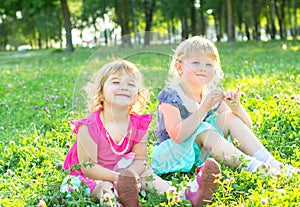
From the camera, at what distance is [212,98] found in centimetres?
347

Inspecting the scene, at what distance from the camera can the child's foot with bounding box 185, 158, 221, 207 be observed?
292 centimetres

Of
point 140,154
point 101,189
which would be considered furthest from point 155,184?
point 101,189

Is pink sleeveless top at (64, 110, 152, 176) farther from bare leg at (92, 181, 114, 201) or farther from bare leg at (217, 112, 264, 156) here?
bare leg at (217, 112, 264, 156)

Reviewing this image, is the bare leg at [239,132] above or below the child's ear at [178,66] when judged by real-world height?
below

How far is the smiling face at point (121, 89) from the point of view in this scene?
10.7ft

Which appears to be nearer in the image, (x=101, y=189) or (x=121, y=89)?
(x=101, y=189)

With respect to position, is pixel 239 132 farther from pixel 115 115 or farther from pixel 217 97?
pixel 115 115

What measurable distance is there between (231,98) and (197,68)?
14.2 inches

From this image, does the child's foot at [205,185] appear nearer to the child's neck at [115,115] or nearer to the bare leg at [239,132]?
the child's neck at [115,115]

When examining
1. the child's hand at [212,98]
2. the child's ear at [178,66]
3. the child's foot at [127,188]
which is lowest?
the child's foot at [127,188]

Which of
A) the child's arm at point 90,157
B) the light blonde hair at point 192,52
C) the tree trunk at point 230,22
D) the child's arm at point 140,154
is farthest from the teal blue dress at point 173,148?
the tree trunk at point 230,22

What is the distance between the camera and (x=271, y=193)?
115 inches

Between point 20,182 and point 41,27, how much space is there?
5068 centimetres

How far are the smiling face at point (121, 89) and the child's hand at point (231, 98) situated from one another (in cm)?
64
